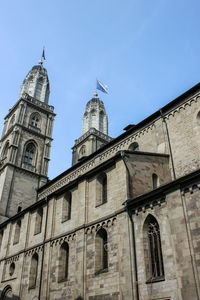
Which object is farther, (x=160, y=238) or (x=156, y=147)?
(x=156, y=147)

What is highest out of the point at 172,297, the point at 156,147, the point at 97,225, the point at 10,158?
the point at 10,158

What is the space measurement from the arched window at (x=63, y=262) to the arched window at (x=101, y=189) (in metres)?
3.84

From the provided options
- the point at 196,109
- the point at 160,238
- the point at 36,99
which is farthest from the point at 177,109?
the point at 36,99

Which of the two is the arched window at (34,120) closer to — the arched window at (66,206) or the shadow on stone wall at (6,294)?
the arched window at (66,206)

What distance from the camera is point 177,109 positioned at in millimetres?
20828

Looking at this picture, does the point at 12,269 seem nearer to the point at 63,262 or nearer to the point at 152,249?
the point at 63,262

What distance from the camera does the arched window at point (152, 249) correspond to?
531 inches

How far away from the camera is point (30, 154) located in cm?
3662

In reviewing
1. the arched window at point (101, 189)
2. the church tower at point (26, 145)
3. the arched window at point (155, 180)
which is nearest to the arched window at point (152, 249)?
the arched window at point (155, 180)

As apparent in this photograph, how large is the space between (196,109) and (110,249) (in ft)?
34.0

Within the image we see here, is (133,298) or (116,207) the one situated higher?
(116,207)

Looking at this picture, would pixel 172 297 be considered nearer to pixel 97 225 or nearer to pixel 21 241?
→ pixel 97 225

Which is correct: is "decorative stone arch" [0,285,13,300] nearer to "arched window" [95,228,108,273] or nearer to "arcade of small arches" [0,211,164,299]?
"arcade of small arches" [0,211,164,299]

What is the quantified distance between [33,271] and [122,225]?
9.74 meters
